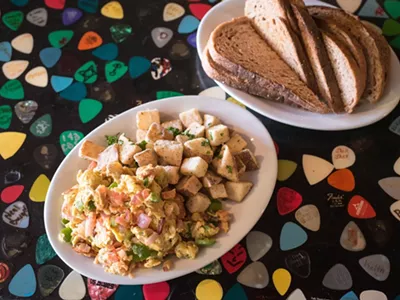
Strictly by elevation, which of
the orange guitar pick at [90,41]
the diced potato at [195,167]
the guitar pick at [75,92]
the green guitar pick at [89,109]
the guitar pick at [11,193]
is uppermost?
the diced potato at [195,167]

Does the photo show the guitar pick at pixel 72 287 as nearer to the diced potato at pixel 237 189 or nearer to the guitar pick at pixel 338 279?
the diced potato at pixel 237 189

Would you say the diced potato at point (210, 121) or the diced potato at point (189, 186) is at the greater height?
the diced potato at point (210, 121)

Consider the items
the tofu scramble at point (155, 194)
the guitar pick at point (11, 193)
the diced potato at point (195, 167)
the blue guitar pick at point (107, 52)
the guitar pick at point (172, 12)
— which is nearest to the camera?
the tofu scramble at point (155, 194)

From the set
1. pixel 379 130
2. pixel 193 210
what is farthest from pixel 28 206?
pixel 379 130

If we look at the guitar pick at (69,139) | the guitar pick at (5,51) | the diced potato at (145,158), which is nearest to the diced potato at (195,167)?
the diced potato at (145,158)

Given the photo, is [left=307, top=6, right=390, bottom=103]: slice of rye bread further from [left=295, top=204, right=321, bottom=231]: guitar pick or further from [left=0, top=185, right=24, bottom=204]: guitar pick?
[left=0, top=185, right=24, bottom=204]: guitar pick

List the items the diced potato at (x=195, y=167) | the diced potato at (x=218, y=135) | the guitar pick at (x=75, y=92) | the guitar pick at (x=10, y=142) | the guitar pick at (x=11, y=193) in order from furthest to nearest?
1. the guitar pick at (x=75, y=92)
2. the guitar pick at (x=10, y=142)
3. the guitar pick at (x=11, y=193)
4. the diced potato at (x=218, y=135)
5. the diced potato at (x=195, y=167)

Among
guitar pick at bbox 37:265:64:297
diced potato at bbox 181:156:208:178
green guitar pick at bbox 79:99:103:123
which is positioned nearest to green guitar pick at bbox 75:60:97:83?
green guitar pick at bbox 79:99:103:123
